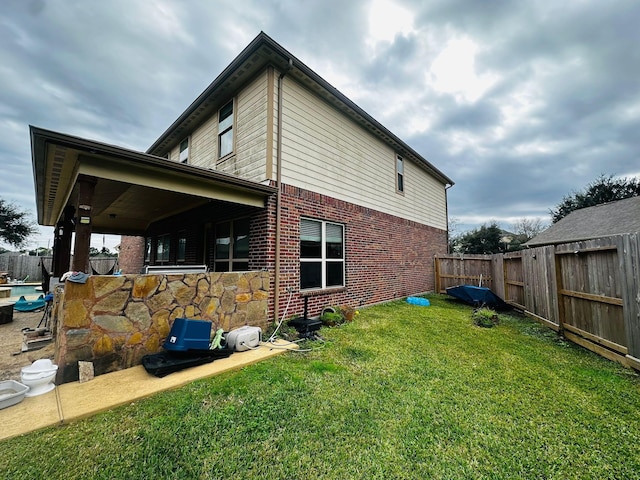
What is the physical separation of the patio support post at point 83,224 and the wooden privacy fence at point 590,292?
766 centimetres

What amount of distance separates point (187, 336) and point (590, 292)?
6732 millimetres

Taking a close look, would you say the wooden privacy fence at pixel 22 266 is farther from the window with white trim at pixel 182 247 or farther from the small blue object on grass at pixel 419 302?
the small blue object on grass at pixel 419 302

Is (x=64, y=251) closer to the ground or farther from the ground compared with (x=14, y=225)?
closer to the ground

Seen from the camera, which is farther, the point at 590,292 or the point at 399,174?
the point at 399,174

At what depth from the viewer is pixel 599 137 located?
2306 centimetres

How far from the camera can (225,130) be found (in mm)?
7121

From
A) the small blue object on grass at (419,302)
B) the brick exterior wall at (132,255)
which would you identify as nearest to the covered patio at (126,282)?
the small blue object on grass at (419,302)

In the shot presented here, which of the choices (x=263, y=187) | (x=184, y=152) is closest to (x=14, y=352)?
(x=263, y=187)

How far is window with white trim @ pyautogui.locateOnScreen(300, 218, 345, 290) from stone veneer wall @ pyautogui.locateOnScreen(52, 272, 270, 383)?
2.07 m

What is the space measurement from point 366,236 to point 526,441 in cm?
632

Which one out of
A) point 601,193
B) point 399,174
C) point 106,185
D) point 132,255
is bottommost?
point 132,255

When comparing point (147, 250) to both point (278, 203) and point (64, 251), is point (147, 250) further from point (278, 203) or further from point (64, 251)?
point (278, 203)

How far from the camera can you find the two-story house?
167 inches

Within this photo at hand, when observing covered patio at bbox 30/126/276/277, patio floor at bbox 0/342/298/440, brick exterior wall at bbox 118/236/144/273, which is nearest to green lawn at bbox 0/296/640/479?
patio floor at bbox 0/342/298/440
